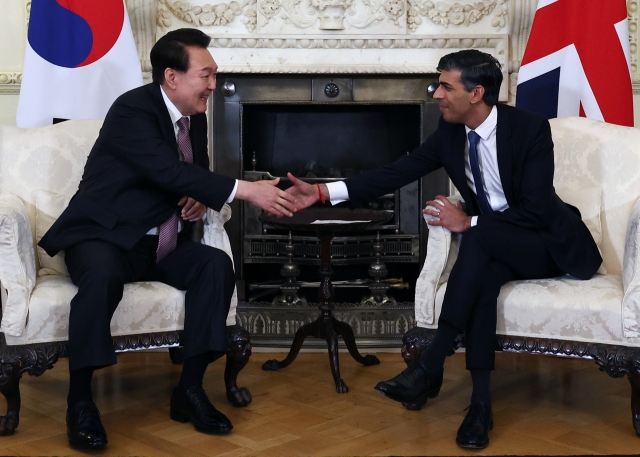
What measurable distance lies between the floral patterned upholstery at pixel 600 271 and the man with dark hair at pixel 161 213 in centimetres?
56

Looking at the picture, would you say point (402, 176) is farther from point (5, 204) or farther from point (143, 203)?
point (5, 204)

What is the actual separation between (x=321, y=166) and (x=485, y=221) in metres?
1.63

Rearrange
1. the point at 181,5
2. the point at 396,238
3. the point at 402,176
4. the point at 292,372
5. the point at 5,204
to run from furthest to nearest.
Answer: the point at 396,238
the point at 181,5
the point at 292,372
the point at 402,176
the point at 5,204

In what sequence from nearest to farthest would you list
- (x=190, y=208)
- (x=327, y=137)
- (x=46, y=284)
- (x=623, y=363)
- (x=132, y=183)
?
(x=623, y=363) < (x=46, y=284) < (x=132, y=183) < (x=190, y=208) < (x=327, y=137)

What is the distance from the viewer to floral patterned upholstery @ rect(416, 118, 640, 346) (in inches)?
94.8

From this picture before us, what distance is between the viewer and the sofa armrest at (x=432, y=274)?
2627 millimetres

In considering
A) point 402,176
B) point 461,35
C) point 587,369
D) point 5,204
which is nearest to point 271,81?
point 461,35

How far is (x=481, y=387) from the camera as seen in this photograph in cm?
243

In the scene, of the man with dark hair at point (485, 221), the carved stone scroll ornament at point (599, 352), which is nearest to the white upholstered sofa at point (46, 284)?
the man with dark hair at point (485, 221)

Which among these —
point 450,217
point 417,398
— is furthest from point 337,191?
point 417,398

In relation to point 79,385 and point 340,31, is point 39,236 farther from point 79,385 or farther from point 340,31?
point 340,31

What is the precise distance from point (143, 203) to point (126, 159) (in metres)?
0.15

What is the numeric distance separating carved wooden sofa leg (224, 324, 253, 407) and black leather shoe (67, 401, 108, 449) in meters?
0.51

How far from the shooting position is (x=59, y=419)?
2602 millimetres
